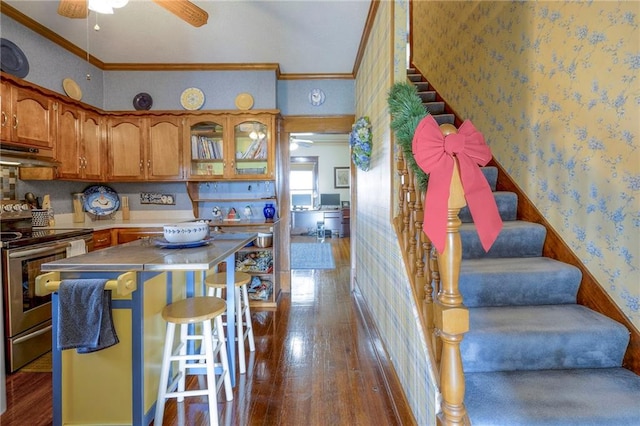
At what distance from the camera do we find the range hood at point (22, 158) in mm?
2428

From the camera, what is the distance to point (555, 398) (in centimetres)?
125

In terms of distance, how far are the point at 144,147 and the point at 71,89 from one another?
0.84 m

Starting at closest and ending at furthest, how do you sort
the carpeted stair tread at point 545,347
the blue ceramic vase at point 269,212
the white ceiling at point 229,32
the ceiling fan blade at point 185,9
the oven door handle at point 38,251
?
the carpeted stair tread at point 545,347 < the ceiling fan blade at point 185,9 < the oven door handle at point 38,251 < the white ceiling at point 229,32 < the blue ceramic vase at point 269,212

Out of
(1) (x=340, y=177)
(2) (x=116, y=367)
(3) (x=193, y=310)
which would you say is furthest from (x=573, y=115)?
(1) (x=340, y=177)

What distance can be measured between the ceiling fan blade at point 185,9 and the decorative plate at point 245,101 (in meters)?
1.44

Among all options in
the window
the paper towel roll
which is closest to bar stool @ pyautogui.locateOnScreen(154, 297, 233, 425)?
the paper towel roll

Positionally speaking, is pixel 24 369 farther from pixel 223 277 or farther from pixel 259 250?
pixel 259 250

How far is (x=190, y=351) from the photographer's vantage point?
7.15ft

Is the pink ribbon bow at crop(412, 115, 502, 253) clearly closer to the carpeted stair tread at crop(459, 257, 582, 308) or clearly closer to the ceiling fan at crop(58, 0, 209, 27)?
the carpeted stair tread at crop(459, 257, 582, 308)

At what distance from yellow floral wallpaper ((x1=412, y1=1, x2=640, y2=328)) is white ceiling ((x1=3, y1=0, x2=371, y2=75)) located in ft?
3.78

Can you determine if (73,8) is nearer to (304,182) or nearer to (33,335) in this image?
(33,335)

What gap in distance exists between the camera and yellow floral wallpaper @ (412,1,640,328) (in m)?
1.44

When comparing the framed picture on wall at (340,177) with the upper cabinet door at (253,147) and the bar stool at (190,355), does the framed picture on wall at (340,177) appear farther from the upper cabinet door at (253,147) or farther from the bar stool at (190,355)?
the bar stool at (190,355)

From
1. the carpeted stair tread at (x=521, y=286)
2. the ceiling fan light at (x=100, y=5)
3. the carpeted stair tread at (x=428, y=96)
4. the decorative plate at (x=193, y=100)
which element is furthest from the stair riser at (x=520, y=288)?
the decorative plate at (x=193, y=100)
